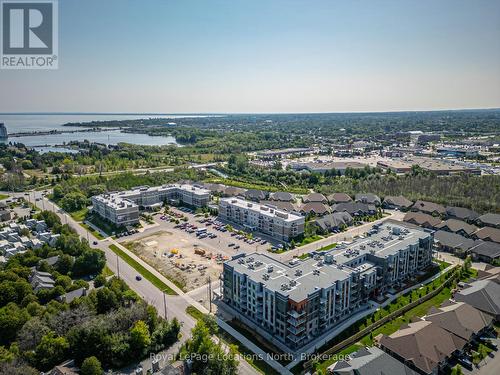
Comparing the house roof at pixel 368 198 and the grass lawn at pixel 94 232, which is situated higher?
the house roof at pixel 368 198

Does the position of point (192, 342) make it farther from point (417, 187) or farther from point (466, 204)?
point (417, 187)

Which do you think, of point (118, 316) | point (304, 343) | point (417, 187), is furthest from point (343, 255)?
point (417, 187)

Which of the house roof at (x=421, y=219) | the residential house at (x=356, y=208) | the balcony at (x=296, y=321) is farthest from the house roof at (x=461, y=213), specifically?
the balcony at (x=296, y=321)

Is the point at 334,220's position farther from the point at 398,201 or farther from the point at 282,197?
the point at 398,201

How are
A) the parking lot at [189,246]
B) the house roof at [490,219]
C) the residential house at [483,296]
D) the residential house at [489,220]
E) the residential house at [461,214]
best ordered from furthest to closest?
the residential house at [461,214]
the house roof at [490,219]
the residential house at [489,220]
the parking lot at [189,246]
the residential house at [483,296]

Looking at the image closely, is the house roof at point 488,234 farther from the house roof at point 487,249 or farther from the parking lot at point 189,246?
the parking lot at point 189,246

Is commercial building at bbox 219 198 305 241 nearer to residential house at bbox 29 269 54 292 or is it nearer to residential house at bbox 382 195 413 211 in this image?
residential house at bbox 382 195 413 211
